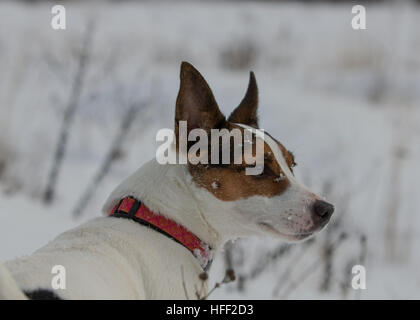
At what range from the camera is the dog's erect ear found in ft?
7.75

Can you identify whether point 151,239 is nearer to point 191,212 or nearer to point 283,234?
point 191,212

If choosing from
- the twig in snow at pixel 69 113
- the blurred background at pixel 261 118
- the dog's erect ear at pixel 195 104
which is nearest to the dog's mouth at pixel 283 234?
the dog's erect ear at pixel 195 104

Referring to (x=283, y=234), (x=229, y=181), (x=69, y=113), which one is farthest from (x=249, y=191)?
(x=69, y=113)

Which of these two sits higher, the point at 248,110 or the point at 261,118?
the point at 248,110

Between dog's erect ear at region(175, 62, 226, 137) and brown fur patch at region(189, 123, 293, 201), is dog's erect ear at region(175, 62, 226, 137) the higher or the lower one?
the higher one

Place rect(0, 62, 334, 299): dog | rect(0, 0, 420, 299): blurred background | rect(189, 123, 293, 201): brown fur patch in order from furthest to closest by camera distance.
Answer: rect(0, 0, 420, 299): blurred background, rect(189, 123, 293, 201): brown fur patch, rect(0, 62, 334, 299): dog

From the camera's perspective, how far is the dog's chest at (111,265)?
1760 millimetres

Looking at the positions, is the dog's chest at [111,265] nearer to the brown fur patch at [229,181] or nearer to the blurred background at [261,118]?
the brown fur patch at [229,181]

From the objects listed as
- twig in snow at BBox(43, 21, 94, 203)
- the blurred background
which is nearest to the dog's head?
the blurred background

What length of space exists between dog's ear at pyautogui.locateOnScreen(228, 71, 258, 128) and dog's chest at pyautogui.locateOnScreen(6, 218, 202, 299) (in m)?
0.83

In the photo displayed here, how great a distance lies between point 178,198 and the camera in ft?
7.73

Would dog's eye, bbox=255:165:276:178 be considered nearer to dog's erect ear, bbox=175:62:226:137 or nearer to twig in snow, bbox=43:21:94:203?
dog's erect ear, bbox=175:62:226:137

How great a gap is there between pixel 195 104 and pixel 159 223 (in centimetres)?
52

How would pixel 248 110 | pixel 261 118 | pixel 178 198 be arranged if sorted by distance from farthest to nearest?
pixel 261 118 → pixel 248 110 → pixel 178 198
